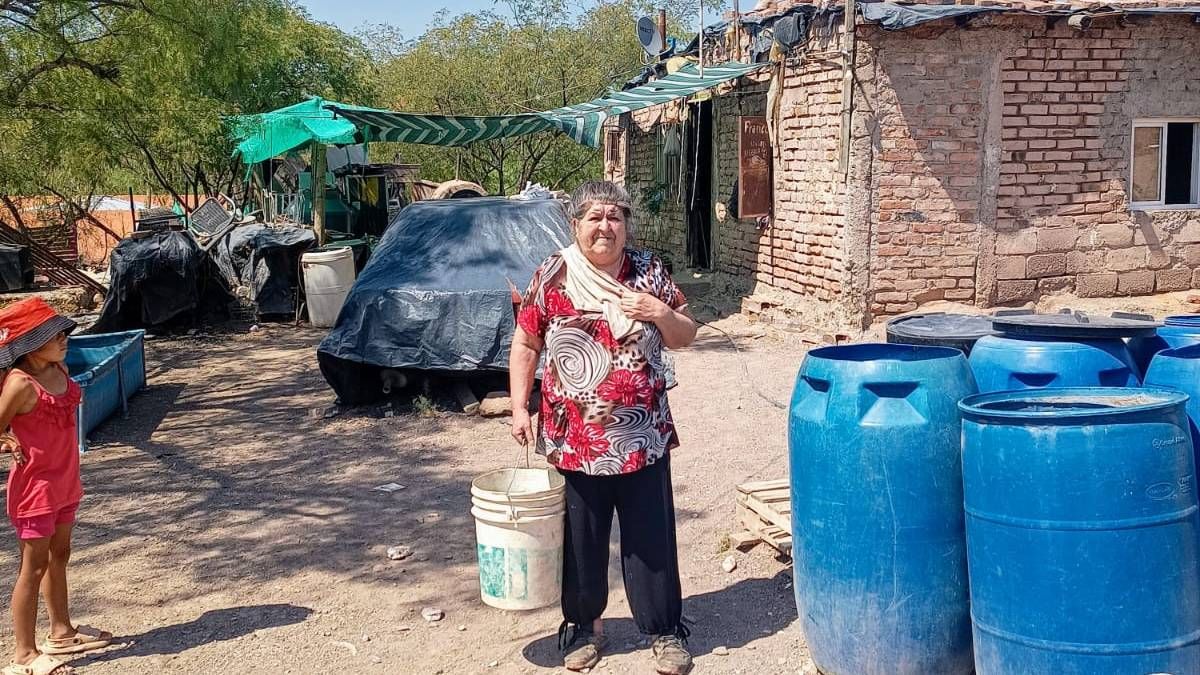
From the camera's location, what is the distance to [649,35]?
14.9 meters

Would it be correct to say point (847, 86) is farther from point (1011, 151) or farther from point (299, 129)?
point (299, 129)

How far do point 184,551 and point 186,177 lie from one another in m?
15.1

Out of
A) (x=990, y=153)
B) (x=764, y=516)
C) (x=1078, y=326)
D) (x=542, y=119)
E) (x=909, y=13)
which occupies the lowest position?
(x=764, y=516)

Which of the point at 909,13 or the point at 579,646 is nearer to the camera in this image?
the point at 579,646

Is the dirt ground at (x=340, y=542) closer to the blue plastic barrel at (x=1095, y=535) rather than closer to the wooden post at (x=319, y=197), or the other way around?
the blue plastic barrel at (x=1095, y=535)

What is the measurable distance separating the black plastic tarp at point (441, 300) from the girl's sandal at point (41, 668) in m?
3.99

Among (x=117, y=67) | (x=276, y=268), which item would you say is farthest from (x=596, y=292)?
(x=276, y=268)

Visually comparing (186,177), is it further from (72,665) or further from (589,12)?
(72,665)

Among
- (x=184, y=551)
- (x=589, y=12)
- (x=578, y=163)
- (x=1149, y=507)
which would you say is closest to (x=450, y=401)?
(x=184, y=551)

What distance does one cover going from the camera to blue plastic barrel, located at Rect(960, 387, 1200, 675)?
287 cm

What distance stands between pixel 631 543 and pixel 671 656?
0.40 m

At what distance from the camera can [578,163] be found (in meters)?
26.5

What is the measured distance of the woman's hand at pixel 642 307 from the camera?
3551mm

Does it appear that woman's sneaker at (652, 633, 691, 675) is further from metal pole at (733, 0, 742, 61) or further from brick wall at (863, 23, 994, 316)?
metal pole at (733, 0, 742, 61)
